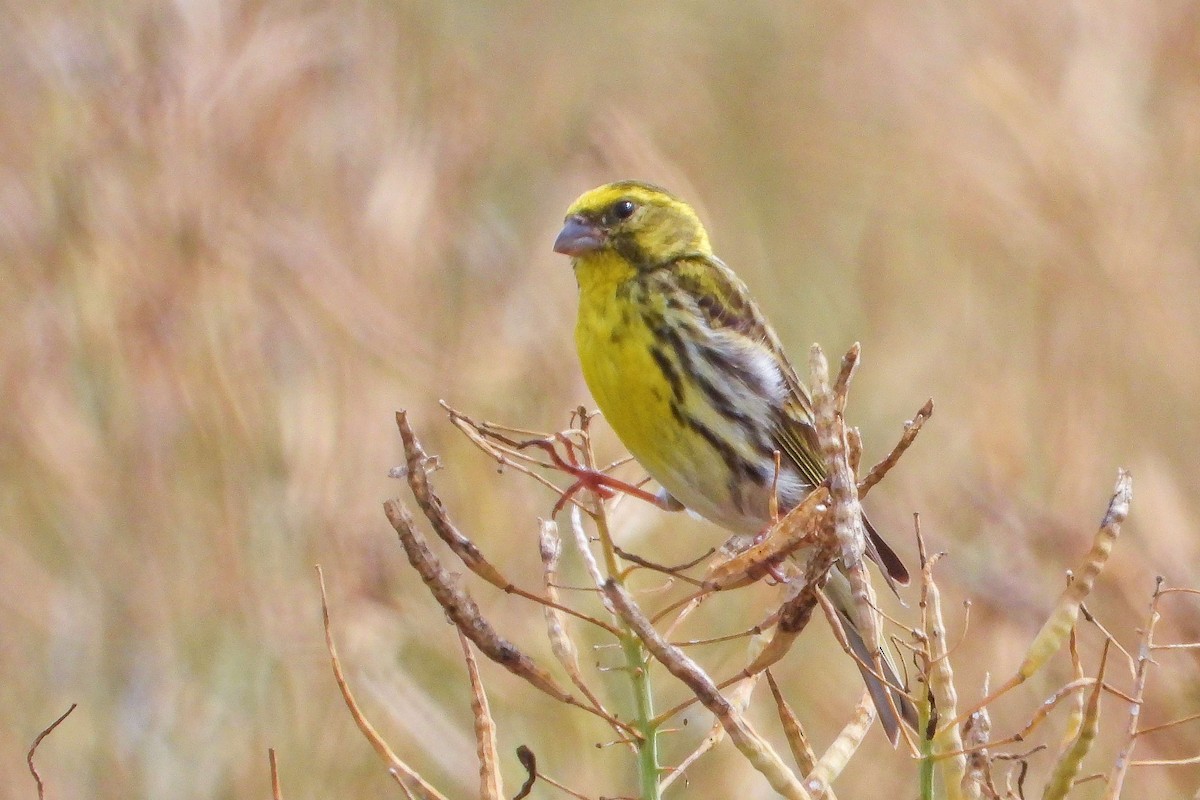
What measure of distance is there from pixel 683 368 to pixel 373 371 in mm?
729

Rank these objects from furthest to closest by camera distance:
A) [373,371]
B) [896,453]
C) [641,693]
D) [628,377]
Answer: [373,371] → [628,377] → [641,693] → [896,453]

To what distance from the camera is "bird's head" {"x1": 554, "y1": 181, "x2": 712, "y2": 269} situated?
10.5ft

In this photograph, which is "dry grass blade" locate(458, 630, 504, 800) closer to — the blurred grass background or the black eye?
the blurred grass background

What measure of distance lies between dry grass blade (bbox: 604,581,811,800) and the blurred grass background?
1.44 m

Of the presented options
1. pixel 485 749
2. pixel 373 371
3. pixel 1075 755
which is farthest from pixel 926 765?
pixel 373 371

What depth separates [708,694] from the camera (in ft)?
4.43

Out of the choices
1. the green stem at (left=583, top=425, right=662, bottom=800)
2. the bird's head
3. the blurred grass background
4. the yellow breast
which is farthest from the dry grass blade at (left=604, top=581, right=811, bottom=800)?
the bird's head

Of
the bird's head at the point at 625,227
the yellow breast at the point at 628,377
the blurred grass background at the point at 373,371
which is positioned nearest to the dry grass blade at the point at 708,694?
the blurred grass background at the point at 373,371

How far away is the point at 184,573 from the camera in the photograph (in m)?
3.36

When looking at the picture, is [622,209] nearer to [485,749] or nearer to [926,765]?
[485,749]

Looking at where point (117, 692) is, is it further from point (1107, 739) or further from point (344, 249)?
point (1107, 739)

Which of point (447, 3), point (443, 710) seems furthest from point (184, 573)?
point (447, 3)

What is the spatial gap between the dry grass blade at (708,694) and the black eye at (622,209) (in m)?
1.92

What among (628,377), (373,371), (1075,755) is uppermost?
(373,371)
